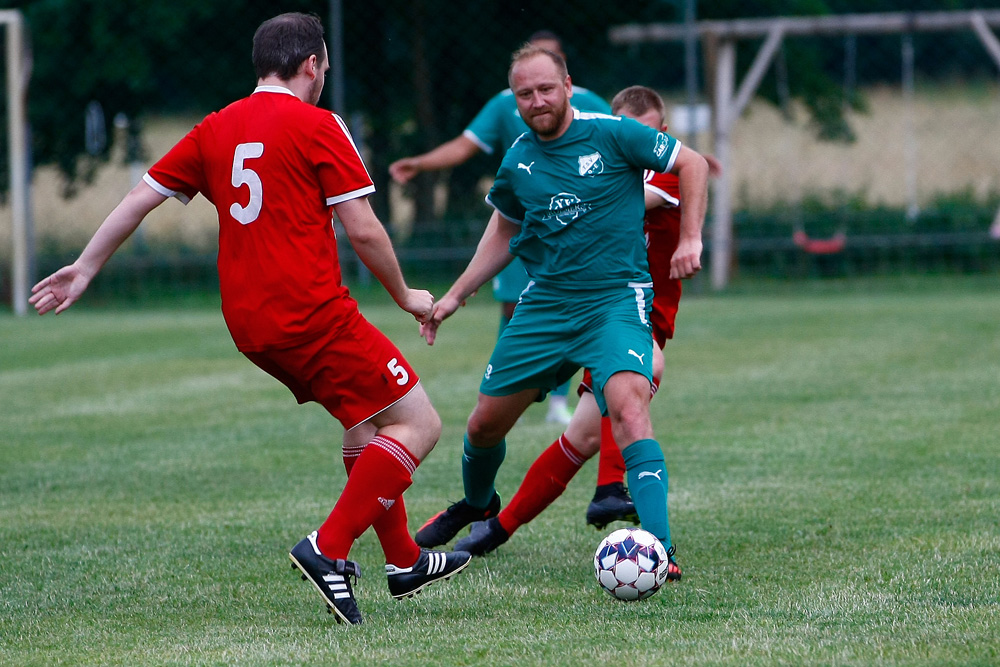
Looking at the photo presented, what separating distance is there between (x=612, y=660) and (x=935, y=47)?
21211 millimetres

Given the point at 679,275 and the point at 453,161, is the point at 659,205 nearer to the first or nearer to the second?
the point at 679,275

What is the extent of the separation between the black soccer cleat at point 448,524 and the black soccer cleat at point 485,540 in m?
0.06

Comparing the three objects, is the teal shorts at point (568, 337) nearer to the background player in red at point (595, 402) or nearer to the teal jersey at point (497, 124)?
the background player in red at point (595, 402)

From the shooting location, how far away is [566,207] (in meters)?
4.80

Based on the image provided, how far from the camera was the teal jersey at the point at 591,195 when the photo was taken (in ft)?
15.7

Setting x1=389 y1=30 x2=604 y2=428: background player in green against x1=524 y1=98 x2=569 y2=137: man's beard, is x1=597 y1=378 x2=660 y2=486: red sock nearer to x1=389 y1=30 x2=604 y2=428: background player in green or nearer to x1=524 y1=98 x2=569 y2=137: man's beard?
x1=524 y1=98 x2=569 y2=137: man's beard

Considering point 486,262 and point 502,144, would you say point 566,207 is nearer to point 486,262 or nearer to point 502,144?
point 486,262

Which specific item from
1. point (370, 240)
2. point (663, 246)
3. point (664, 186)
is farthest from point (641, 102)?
point (370, 240)

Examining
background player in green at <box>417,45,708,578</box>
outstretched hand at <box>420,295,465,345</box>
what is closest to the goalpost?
outstretched hand at <box>420,295,465,345</box>

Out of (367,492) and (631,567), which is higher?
(367,492)

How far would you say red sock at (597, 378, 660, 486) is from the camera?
17.7 ft

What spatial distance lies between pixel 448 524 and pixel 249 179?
1.69m

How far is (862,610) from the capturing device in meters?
3.94

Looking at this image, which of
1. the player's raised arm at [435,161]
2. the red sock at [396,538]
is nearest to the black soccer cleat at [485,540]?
the red sock at [396,538]
